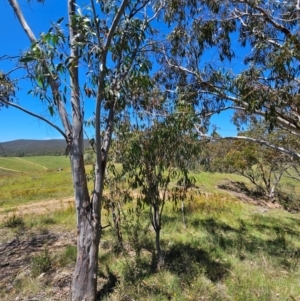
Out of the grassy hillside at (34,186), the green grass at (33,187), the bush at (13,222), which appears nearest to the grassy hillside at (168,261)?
the bush at (13,222)

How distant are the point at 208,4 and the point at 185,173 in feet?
16.0

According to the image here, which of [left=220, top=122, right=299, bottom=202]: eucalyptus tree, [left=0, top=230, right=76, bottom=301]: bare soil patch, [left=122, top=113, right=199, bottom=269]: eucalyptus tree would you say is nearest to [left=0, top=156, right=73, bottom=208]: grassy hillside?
[left=0, top=230, right=76, bottom=301]: bare soil patch

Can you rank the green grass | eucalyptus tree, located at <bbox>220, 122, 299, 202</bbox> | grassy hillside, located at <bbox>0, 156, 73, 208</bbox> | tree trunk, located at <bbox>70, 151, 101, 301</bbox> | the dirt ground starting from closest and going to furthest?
tree trunk, located at <bbox>70, 151, 101, 301</bbox>, the dirt ground, eucalyptus tree, located at <bbox>220, 122, 299, 202</bbox>, the green grass, grassy hillside, located at <bbox>0, 156, 73, 208</bbox>

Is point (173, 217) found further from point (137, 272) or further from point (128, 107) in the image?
point (128, 107)

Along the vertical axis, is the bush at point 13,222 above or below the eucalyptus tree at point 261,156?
below

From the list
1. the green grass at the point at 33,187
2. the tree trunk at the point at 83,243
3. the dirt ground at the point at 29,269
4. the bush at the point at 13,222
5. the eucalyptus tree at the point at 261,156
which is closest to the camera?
the tree trunk at the point at 83,243

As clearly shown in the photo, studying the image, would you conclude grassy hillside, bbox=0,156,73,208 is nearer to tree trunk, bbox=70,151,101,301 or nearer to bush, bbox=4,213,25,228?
bush, bbox=4,213,25,228

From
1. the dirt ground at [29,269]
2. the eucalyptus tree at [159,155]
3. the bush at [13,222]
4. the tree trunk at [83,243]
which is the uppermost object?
the eucalyptus tree at [159,155]

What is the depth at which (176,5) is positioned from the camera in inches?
266

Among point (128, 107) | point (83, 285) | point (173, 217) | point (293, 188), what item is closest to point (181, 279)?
point (83, 285)

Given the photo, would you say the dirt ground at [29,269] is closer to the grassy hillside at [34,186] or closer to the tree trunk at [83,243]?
the tree trunk at [83,243]

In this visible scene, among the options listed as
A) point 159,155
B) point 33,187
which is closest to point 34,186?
point 33,187

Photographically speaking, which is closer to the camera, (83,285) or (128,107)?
(83,285)

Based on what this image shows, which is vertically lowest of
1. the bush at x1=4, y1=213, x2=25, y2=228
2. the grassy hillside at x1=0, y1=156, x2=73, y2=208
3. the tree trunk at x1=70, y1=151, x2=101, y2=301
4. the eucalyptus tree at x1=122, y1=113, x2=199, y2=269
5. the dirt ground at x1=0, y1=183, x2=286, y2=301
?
the grassy hillside at x1=0, y1=156, x2=73, y2=208
